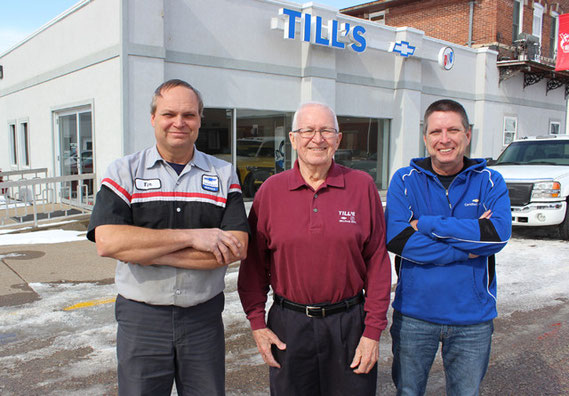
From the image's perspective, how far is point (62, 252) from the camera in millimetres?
7938

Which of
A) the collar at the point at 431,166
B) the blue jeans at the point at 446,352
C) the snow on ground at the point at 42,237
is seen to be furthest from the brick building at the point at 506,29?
the blue jeans at the point at 446,352

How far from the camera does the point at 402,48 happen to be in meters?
14.4

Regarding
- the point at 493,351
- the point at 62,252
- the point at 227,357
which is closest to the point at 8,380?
the point at 227,357

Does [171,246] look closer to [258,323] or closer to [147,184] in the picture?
[147,184]

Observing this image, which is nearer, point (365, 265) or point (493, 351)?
point (365, 265)

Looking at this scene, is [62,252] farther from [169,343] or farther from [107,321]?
[169,343]

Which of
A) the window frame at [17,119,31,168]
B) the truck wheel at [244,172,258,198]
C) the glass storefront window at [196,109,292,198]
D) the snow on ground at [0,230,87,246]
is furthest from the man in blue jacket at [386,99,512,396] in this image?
the window frame at [17,119,31,168]

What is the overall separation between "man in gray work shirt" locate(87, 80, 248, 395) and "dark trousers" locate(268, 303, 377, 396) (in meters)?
0.38

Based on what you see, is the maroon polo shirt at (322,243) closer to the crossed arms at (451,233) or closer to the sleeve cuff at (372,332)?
the sleeve cuff at (372,332)

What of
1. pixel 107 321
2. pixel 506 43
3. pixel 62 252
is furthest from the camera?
pixel 506 43

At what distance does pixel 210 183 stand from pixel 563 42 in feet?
53.9

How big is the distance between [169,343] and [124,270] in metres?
0.43

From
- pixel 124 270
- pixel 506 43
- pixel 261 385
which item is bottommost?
pixel 261 385

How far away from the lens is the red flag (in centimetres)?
1485
